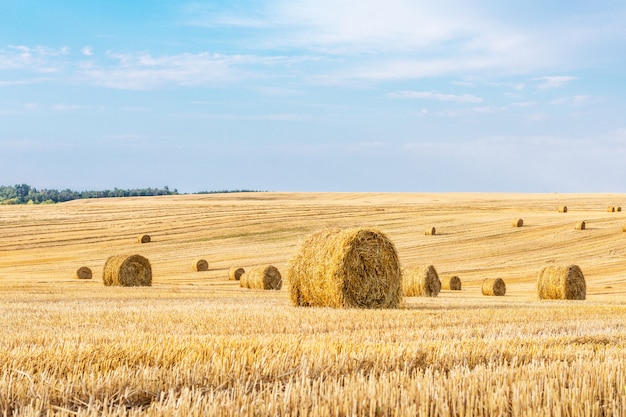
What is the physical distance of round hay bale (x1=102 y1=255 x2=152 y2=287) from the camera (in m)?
26.0

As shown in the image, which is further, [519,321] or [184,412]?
[519,321]

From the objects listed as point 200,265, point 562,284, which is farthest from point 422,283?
point 200,265

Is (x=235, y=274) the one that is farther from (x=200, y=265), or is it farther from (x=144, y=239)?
(x=144, y=239)

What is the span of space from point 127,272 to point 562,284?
568 inches

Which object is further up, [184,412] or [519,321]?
[184,412]

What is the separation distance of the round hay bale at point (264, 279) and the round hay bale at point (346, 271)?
12.6 meters

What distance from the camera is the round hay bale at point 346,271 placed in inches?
566

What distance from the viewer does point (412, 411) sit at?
3.66m

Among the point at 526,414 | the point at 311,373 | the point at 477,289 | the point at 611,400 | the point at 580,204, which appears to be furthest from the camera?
the point at 580,204

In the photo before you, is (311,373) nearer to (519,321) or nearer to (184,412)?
(184,412)

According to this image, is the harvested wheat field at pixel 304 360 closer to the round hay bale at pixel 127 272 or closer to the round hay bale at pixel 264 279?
the round hay bale at pixel 127 272

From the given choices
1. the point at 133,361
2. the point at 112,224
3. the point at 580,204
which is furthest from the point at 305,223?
the point at 133,361

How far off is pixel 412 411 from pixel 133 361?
213 centimetres

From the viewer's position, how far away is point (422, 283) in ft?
82.1
